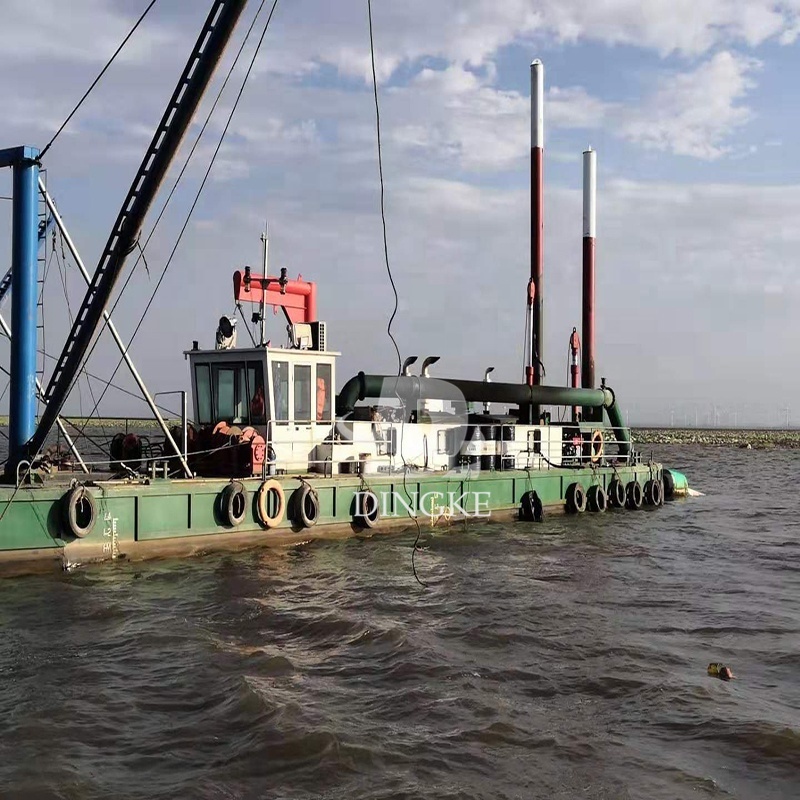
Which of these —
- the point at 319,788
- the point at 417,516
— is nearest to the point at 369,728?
the point at 319,788

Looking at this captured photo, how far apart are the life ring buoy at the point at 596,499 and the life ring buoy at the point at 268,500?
11174 mm

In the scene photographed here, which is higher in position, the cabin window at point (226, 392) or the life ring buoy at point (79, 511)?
the cabin window at point (226, 392)


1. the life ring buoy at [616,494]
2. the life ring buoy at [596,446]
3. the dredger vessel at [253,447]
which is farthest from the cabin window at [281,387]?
the life ring buoy at [616,494]

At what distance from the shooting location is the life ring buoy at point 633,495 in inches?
990

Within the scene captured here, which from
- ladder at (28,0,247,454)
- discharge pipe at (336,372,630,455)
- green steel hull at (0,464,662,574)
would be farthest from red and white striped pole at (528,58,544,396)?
ladder at (28,0,247,454)

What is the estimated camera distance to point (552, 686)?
8586mm

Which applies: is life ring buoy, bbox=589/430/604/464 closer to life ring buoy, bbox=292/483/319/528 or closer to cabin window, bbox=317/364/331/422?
cabin window, bbox=317/364/331/422

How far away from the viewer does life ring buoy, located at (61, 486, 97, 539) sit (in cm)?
1249

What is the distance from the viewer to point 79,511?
41.5 feet

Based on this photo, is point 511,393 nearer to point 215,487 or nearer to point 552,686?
point 215,487

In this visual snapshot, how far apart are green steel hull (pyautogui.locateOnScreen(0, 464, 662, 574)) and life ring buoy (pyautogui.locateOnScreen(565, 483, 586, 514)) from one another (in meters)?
4.21

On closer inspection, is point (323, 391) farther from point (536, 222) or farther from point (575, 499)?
point (536, 222)

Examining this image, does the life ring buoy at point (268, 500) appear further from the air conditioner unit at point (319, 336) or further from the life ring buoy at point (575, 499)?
the life ring buoy at point (575, 499)

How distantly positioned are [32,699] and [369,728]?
3.21 meters
